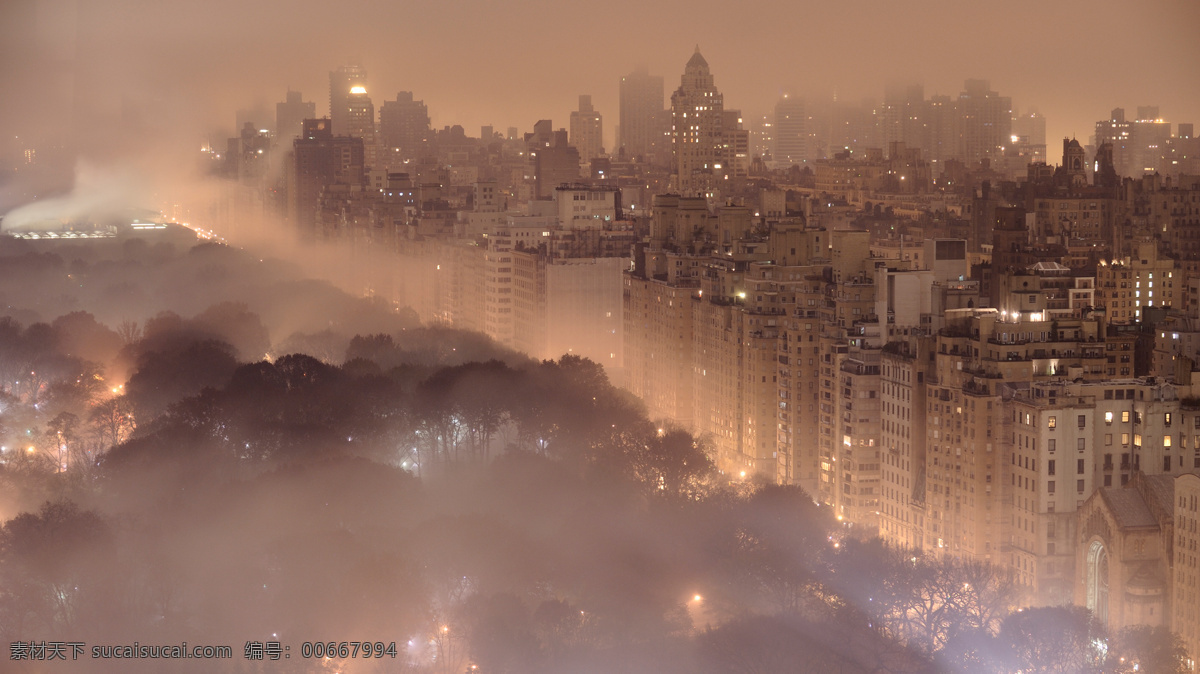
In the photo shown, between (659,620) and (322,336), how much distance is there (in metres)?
26.6

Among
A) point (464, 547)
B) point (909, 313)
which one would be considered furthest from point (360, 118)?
point (464, 547)

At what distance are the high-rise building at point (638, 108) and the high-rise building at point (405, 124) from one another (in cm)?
1577

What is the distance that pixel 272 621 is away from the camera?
886 inches

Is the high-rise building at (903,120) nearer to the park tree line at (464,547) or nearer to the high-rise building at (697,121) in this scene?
the high-rise building at (697,121)

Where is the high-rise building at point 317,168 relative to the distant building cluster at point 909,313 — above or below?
above

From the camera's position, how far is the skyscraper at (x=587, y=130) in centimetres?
10281

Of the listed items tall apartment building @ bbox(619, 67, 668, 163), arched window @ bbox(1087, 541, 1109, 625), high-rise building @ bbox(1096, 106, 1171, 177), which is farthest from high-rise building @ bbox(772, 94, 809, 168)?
arched window @ bbox(1087, 541, 1109, 625)

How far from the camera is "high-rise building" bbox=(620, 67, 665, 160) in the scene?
345ft

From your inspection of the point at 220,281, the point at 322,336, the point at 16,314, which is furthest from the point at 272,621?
the point at 220,281

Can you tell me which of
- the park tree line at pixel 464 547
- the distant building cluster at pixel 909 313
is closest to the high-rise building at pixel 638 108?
the distant building cluster at pixel 909 313

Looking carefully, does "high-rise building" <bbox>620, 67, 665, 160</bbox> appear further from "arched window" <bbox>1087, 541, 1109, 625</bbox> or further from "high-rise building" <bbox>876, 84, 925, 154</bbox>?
"arched window" <bbox>1087, 541, 1109, 625</bbox>

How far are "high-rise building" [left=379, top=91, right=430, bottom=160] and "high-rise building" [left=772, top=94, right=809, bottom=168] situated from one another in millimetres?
24976

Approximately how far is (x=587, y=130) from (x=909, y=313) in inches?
2939

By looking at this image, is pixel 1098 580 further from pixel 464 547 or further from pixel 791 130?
pixel 791 130
